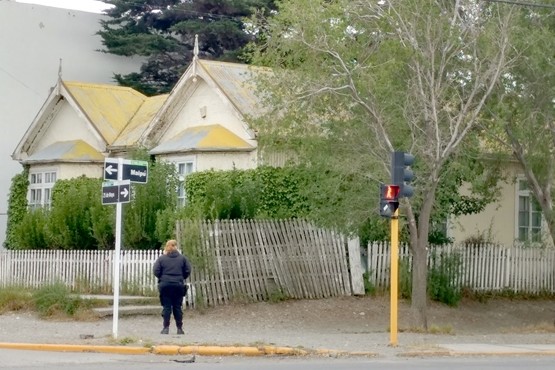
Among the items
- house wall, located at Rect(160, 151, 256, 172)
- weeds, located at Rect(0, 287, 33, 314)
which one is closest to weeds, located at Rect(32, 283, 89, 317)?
weeds, located at Rect(0, 287, 33, 314)

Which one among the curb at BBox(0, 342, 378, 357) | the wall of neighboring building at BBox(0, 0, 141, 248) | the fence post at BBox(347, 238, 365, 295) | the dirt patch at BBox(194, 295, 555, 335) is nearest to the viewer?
the curb at BBox(0, 342, 378, 357)

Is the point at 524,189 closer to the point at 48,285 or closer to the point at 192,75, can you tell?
the point at 192,75

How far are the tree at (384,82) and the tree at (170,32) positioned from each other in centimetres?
1959

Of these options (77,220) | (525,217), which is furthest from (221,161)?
(525,217)

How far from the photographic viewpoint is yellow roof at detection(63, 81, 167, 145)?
3350cm

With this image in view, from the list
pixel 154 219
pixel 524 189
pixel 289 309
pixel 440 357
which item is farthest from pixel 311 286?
pixel 524 189

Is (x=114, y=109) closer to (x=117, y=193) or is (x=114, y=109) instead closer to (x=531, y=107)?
(x=531, y=107)

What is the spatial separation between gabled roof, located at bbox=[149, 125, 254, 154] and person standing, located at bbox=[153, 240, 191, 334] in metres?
8.72

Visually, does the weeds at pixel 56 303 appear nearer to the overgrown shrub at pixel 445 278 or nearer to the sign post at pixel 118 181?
the sign post at pixel 118 181

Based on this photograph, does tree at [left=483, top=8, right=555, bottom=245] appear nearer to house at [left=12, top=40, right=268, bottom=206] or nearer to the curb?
house at [left=12, top=40, right=268, bottom=206]

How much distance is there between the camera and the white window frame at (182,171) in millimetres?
30156

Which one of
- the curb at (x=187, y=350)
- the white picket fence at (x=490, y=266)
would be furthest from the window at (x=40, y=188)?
the curb at (x=187, y=350)

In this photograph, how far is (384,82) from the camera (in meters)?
22.2

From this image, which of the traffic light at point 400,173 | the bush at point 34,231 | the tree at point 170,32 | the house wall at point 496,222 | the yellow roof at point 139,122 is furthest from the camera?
the tree at point 170,32
